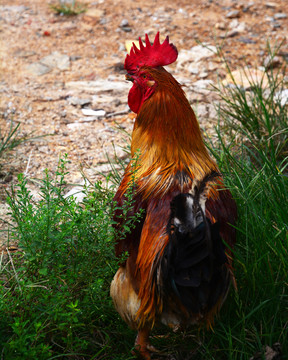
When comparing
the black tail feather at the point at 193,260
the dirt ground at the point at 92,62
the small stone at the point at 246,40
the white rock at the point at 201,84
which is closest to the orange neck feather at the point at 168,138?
the black tail feather at the point at 193,260

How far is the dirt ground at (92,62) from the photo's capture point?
4324mm

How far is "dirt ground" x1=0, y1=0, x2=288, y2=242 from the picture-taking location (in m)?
4.32

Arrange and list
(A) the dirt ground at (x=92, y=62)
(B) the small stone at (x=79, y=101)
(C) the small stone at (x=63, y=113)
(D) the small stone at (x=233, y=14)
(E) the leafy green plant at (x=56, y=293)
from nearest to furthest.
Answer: (E) the leafy green plant at (x=56, y=293), (A) the dirt ground at (x=92, y=62), (C) the small stone at (x=63, y=113), (B) the small stone at (x=79, y=101), (D) the small stone at (x=233, y=14)

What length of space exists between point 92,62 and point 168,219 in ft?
13.5

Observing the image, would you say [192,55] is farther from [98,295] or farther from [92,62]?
[98,295]

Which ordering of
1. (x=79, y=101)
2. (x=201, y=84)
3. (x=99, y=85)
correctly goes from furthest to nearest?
1. (x=99, y=85)
2. (x=201, y=84)
3. (x=79, y=101)

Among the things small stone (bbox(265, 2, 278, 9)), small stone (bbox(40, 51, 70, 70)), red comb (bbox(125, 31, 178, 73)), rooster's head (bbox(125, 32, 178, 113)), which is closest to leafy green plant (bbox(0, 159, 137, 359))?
rooster's head (bbox(125, 32, 178, 113))

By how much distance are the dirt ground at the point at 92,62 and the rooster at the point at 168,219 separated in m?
1.38

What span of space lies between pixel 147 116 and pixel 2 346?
55.4 inches

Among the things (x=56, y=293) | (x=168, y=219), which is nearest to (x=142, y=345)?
(x=56, y=293)

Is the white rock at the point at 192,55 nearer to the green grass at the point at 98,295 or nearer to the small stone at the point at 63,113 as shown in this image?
the small stone at the point at 63,113

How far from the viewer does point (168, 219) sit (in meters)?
2.14

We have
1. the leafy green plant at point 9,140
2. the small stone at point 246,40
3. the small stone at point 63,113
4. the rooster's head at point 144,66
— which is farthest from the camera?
the small stone at point 246,40

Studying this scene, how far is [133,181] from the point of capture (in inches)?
89.9
